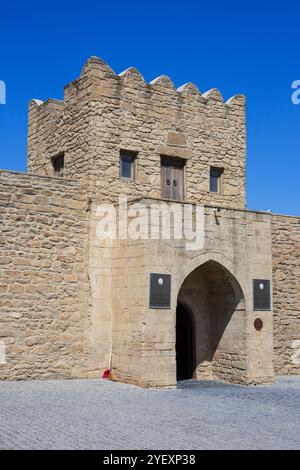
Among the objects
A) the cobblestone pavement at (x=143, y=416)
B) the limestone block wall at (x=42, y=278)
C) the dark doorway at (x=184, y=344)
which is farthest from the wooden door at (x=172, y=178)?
the cobblestone pavement at (x=143, y=416)

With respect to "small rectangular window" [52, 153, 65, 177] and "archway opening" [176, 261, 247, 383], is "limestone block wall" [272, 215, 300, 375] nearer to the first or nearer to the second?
"archway opening" [176, 261, 247, 383]

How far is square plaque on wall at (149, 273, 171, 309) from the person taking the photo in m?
12.5

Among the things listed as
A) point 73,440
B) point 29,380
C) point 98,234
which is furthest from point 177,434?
point 98,234

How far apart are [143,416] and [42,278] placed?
4685mm

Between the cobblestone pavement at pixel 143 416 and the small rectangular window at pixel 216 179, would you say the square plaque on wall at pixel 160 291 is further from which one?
the small rectangular window at pixel 216 179

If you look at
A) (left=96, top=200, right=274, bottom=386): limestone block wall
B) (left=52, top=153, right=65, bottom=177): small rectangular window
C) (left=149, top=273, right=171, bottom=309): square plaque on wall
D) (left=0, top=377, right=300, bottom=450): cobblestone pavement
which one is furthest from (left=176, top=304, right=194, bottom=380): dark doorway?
(left=52, top=153, right=65, bottom=177): small rectangular window

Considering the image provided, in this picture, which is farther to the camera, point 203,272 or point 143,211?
point 203,272

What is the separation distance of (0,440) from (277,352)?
9.74 metres

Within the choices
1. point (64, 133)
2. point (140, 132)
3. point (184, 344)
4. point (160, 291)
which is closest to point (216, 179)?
point (140, 132)

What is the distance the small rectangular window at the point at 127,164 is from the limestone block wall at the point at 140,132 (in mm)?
139

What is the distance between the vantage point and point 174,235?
12945 mm

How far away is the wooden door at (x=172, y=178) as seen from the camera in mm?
15008

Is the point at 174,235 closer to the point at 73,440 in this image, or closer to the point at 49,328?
the point at 49,328
